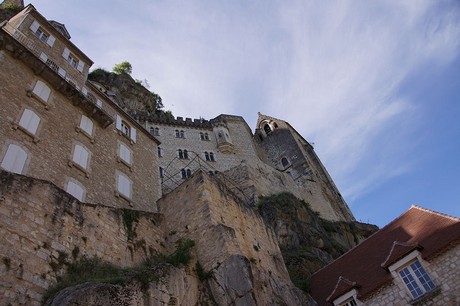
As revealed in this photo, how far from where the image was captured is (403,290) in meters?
12.8

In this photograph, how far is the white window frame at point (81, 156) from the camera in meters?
14.4

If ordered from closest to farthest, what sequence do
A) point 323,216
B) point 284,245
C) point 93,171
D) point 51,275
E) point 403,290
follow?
point 51,275, point 403,290, point 93,171, point 284,245, point 323,216

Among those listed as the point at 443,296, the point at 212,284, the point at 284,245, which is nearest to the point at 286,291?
the point at 212,284

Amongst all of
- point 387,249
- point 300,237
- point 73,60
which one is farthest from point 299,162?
point 73,60

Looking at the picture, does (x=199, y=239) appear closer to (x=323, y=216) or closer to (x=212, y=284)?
(x=212, y=284)

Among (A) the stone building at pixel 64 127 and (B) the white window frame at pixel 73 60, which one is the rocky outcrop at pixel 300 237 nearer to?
(A) the stone building at pixel 64 127

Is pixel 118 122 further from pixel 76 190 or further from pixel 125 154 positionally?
pixel 76 190

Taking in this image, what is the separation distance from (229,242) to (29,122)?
27.6 feet

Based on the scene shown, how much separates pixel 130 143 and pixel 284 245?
1025cm

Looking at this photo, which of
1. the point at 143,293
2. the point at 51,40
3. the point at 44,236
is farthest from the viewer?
the point at 51,40

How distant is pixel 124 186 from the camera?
16.0m

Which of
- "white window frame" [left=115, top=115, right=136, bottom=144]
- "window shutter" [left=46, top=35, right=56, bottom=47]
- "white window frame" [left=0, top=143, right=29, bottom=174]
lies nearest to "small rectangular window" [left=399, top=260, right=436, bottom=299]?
"white window frame" [left=0, top=143, right=29, bottom=174]

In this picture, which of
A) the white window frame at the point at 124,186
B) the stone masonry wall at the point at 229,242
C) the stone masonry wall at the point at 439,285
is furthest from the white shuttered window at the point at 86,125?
the stone masonry wall at the point at 439,285

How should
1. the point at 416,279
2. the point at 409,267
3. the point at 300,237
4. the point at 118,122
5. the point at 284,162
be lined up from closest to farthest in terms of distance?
the point at 416,279 → the point at 409,267 → the point at 118,122 → the point at 300,237 → the point at 284,162
